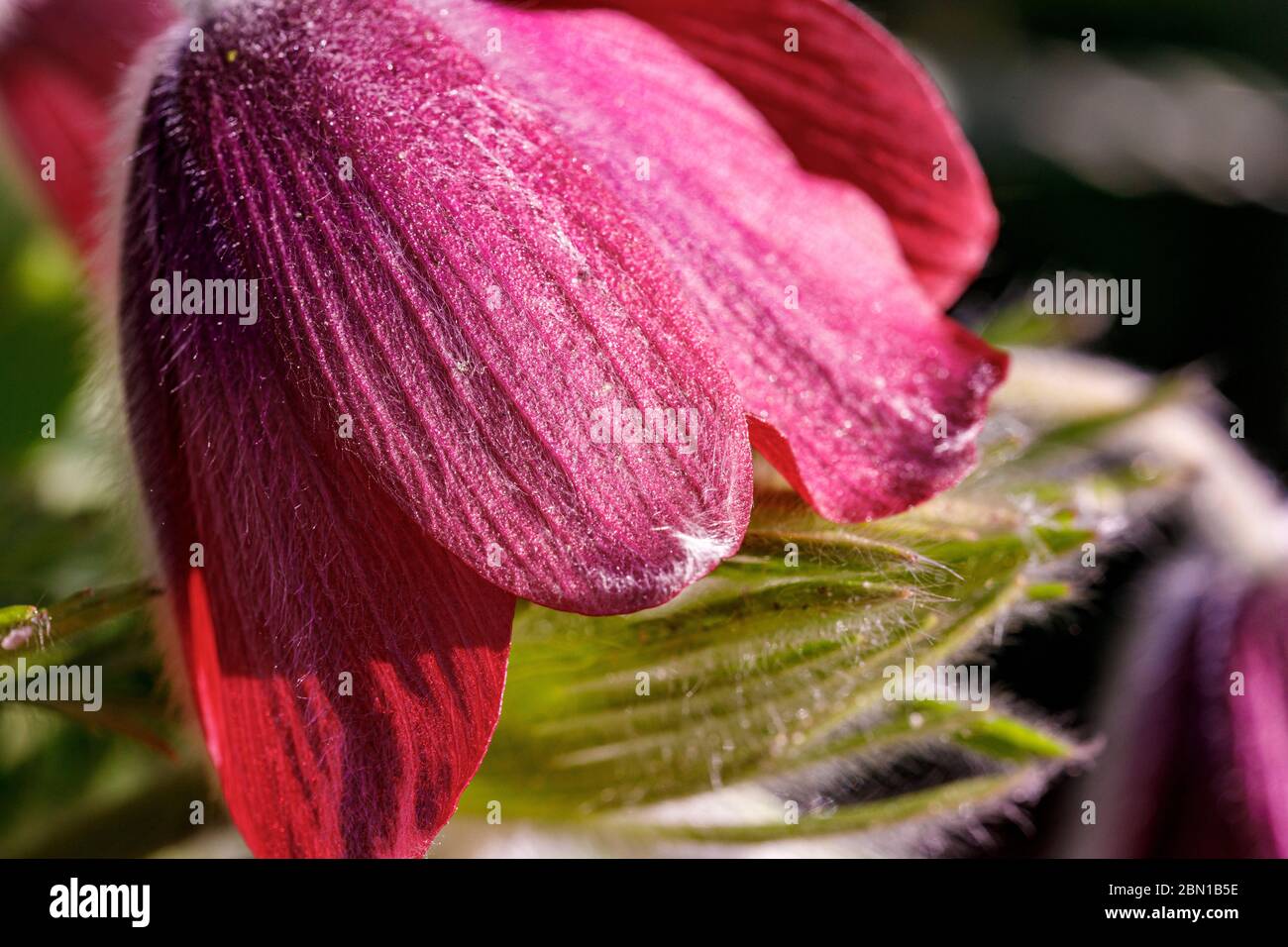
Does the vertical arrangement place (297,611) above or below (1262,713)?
above

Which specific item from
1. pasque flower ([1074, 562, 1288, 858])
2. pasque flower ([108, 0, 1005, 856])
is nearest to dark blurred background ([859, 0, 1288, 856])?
pasque flower ([1074, 562, 1288, 858])

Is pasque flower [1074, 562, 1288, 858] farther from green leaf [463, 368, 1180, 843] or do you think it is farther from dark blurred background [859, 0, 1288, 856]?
dark blurred background [859, 0, 1288, 856]

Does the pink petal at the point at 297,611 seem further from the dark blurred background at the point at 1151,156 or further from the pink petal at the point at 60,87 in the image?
the dark blurred background at the point at 1151,156

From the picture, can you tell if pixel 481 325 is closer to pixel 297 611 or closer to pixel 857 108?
pixel 297 611

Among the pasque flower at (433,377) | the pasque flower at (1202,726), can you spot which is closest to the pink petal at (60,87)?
the pasque flower at (433,377)

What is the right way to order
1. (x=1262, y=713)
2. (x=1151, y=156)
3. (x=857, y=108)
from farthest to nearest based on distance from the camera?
(x=1151, y=156) → (x=1262, y=713) → (x=857, y=108)

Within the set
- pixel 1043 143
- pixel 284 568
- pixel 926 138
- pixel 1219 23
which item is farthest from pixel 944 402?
pixel 1219 23

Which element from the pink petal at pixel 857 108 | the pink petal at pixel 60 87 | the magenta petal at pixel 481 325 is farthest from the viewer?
the pink petal at pixel 60 87

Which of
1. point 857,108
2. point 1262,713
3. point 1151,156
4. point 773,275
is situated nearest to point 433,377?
point 773,275
